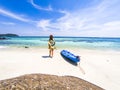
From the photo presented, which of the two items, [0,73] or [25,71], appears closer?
[0,73]

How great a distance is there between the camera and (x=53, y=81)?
401cm

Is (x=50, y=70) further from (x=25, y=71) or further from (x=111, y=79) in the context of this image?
(x=111, y=79)

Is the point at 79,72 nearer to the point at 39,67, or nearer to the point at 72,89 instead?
the point at 39,67

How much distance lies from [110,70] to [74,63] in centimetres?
283

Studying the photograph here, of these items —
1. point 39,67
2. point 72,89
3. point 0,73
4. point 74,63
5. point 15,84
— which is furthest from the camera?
point 74,63

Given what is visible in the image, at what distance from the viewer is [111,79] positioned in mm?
7836

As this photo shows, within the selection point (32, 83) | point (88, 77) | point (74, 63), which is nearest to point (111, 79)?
point (88, 77)

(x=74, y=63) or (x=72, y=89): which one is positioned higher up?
(x=72, y=89)

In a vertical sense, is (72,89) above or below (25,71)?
above

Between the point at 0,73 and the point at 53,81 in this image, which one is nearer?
the point at 53,81

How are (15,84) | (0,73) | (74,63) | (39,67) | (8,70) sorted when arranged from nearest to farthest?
(15,84) → (0,73) → (8,70) → (39,67) → (74,63)

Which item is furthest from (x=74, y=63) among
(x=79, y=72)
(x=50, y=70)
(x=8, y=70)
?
(x=8, y=70)

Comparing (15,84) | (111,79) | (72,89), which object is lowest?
(111,79)

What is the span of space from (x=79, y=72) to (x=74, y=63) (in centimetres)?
189
